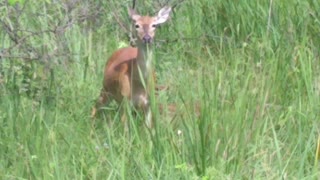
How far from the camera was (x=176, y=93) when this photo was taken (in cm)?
591

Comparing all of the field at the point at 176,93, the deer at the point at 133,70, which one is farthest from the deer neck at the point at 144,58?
the field at the point at 176,93

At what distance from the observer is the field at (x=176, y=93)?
473 centimetres

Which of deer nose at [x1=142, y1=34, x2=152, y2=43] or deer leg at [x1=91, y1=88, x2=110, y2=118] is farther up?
deer nose at [x1=142, y1=34, x2=152, y2=43]

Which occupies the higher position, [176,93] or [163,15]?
[163,15]

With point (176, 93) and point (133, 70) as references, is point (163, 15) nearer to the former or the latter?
point (133, 70)

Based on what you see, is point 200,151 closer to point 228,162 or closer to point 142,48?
point 228,162

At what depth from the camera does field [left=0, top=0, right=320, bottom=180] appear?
473 centimetres

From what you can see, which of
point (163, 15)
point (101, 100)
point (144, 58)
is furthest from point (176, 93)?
point (163, 15)

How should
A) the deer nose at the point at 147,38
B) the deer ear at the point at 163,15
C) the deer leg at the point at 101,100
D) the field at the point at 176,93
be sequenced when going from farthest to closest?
the deer ear at the point at 163,15
the deer nose at the point at 147,38
the deer leg at the point at 101,100
the field at the point at 176,93

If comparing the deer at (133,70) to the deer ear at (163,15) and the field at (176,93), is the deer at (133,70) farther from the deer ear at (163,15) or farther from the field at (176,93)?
the field at (176,93)

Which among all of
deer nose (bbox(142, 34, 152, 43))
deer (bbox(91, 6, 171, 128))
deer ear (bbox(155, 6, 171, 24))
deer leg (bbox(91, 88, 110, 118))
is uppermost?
deer ear (bbox(155, 6, 171, 24))

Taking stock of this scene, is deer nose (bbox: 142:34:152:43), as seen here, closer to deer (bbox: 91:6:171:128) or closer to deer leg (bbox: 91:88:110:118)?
deer (bbox: 91:6:171:128)

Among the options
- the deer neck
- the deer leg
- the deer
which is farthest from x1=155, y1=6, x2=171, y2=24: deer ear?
the deer leg

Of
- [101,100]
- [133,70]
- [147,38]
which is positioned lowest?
[101,100]
